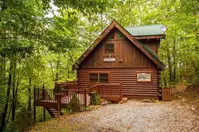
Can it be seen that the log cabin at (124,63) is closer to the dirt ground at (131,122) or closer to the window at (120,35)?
the window at (120,35)

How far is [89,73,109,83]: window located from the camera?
14.8 metres

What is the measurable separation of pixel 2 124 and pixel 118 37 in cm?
1127

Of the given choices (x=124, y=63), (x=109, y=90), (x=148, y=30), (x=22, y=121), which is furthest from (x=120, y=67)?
(x=22, y=121)

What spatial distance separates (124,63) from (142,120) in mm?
6606

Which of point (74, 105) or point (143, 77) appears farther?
point (143, 77)

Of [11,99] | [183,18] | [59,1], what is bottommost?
[11,99]

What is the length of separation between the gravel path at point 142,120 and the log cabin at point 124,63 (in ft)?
12.1

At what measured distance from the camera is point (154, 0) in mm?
22172

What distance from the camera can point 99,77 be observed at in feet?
49.0

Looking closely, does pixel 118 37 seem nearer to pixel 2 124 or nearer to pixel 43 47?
pixel 43 47

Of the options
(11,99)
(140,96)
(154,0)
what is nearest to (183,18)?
(140,96)

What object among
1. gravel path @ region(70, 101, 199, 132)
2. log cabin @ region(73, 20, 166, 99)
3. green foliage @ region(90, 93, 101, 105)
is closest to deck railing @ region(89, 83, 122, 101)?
log cabin @ region(73, 20, 166, 99)

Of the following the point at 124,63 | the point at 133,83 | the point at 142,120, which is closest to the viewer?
the point at 142,120

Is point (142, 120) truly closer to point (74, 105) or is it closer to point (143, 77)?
point (74, 105)
